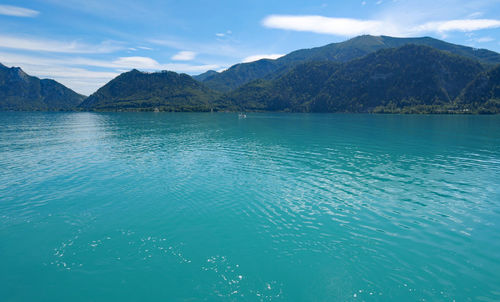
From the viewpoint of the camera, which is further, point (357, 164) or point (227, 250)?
point (357, 164)

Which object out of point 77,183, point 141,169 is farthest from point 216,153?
point 77,183

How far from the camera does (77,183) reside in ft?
120

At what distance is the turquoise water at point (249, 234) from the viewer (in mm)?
16109

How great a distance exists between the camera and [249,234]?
74.9 feet

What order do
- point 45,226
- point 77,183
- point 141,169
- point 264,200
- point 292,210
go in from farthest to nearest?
point 141,169 < point 77,183 < point 264,200 < point 292,210 < point 45,226

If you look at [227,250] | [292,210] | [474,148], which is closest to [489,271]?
[292,210]

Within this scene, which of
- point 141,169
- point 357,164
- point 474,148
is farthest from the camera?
point 474,148

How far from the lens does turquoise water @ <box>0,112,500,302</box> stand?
1611 centimetres

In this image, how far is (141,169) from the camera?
45.0m

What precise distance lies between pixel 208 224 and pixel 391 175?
3278 centimetres

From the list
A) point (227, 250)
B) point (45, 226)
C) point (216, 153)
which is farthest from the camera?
point (216, 153)

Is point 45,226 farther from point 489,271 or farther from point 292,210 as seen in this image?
point 489,271

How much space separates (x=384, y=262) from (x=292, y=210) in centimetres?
1073

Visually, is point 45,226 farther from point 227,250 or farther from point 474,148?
point 474,148
